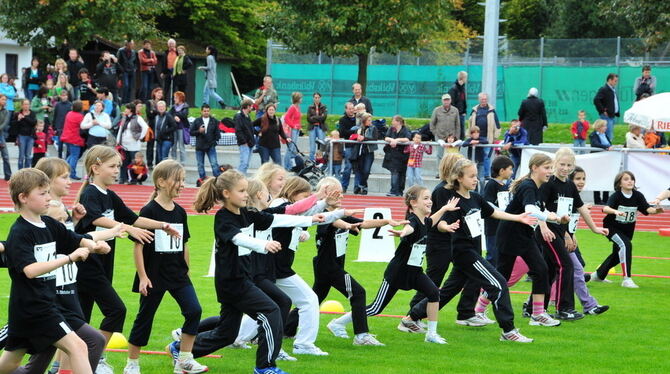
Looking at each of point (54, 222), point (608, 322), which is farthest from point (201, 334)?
point (608, 322)

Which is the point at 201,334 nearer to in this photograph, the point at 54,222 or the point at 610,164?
the point at 54,222

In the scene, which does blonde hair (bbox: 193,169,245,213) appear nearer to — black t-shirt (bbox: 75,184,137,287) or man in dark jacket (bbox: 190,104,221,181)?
black t-shirt (bbox: 75,184,137,287)

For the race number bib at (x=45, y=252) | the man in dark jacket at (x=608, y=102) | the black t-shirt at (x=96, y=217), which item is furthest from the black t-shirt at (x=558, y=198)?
the man in dark jacket at (x=608, y=102)

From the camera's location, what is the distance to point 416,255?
1005 centimetres

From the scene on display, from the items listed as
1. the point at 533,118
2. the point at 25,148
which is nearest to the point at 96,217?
the point at 533,118

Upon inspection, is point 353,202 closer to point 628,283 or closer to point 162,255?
point 628,283

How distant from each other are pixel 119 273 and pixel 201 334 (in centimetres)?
558

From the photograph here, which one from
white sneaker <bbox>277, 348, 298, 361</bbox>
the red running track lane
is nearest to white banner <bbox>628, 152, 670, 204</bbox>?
the red running track lane

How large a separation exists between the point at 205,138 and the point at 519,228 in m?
16.0

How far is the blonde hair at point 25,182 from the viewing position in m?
6.93

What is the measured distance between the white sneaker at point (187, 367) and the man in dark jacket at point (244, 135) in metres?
17.1

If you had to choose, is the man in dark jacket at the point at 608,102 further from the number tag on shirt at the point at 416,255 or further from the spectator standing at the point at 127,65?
the number tag on shirt at the point at 416,255

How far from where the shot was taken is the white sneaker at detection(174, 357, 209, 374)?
8500mm

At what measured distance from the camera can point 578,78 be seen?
36438 millimetres
